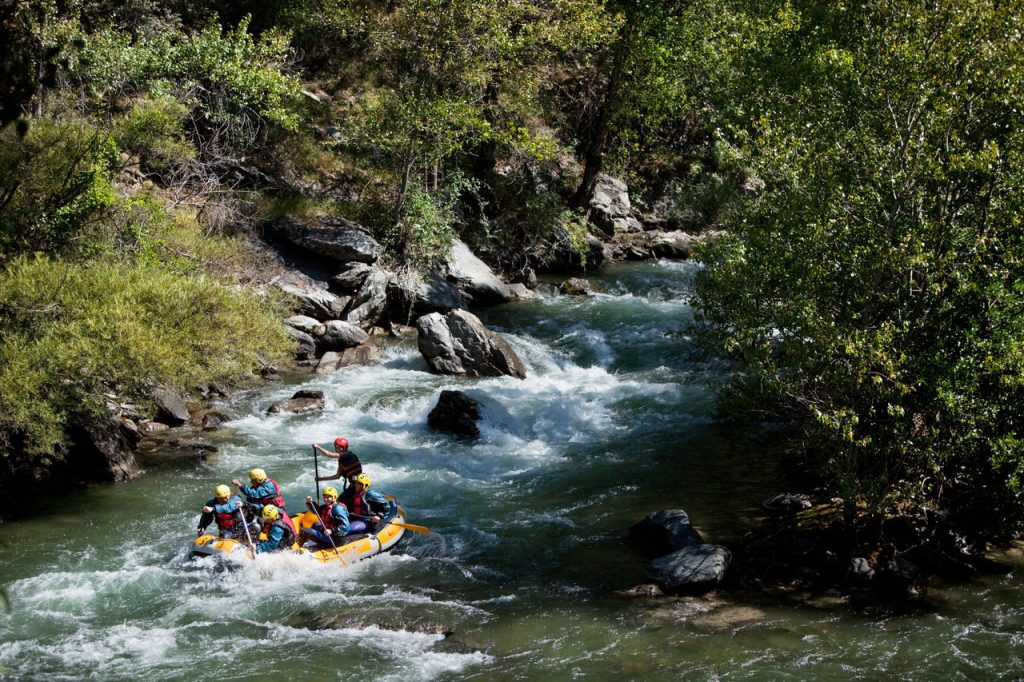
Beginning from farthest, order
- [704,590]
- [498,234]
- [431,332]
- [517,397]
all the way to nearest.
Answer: [498,234] → [431,332] → [517,397] → [704,590]

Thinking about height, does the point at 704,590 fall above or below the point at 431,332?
below

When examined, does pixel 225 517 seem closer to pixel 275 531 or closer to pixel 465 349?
pixel 275 531

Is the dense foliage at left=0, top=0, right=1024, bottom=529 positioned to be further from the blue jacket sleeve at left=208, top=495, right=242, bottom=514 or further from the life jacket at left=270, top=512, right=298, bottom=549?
the life jacket at left=270, top=512, right=298, bottom=549

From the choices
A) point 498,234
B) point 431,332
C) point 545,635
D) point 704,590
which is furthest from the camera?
point 498,234

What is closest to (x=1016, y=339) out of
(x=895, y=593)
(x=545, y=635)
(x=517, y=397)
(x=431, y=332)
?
(x=895, y=593)

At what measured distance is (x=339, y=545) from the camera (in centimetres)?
1252

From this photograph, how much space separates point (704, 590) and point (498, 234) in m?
18.5

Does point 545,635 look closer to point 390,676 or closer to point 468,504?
point 390,676

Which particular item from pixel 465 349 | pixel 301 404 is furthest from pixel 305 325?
pixel 465 349

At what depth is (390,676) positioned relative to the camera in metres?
9.57

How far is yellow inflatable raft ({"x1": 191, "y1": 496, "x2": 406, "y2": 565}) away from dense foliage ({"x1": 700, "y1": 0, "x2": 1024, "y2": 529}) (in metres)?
5.62

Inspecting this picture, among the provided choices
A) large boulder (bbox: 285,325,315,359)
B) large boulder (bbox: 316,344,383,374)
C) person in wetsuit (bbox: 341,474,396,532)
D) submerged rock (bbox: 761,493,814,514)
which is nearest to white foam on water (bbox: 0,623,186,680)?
person in wetsuit (bbox: 341,474,396,532)

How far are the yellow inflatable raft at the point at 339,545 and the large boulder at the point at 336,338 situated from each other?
867 centimetres

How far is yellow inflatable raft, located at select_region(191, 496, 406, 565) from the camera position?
12.1 m
